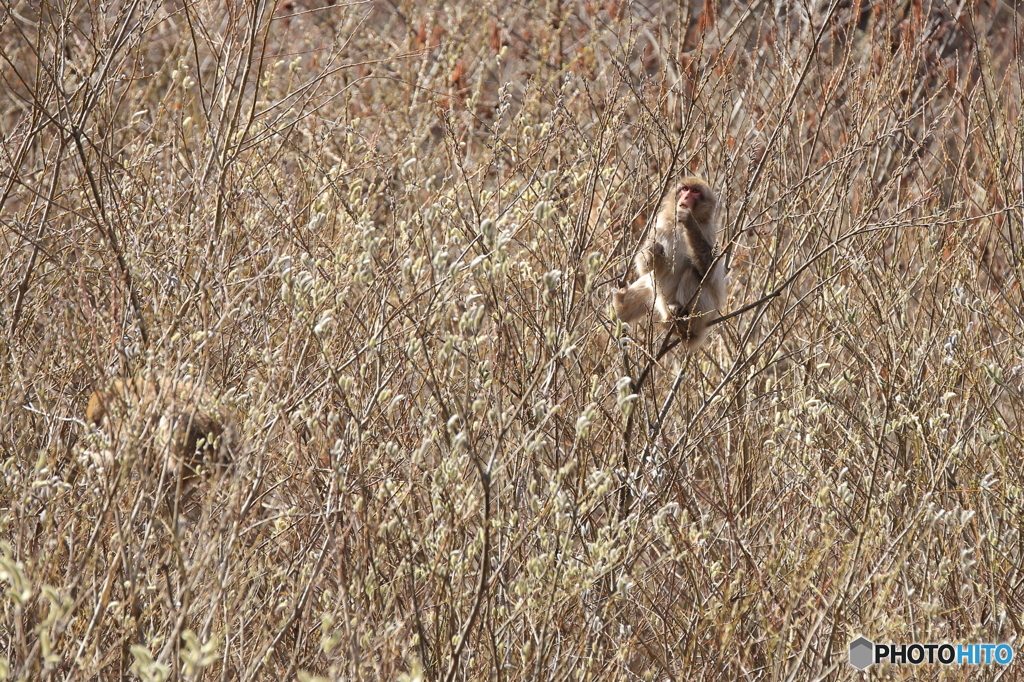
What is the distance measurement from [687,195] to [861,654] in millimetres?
2655

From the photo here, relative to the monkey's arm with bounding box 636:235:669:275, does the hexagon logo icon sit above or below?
below

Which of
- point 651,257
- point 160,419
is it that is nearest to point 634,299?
point 651,257

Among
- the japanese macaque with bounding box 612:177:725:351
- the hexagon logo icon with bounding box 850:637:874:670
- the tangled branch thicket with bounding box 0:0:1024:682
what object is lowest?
the hexagon logo icon with bounding box 850:637:874:670

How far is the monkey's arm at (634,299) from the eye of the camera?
5691 mm

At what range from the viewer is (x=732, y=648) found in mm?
4688

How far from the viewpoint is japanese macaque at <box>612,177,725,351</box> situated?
5668 millimetres

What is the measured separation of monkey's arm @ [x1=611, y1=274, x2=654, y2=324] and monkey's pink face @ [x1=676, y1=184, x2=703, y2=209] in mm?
449

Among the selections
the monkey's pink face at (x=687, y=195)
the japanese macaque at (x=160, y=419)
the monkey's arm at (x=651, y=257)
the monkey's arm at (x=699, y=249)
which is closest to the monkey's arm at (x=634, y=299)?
the monkey's arm at (x=651, y=257)

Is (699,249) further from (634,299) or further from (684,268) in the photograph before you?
(634,299)

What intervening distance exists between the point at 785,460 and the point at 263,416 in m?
2.70

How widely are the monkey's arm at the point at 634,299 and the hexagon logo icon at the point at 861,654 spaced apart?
223 centimetres

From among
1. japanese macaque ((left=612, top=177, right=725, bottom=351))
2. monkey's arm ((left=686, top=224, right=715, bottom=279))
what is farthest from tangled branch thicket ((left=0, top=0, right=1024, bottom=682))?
monkey's arm ((left=686, top=224, right=715, bottom=279))

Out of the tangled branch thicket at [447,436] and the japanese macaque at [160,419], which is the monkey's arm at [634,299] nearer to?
the tangled branch thicket at [447,436]

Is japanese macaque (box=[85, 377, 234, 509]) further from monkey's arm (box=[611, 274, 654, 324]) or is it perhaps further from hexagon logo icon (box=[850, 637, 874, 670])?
monkey's arm (box=[611, 274, 654, 324])
